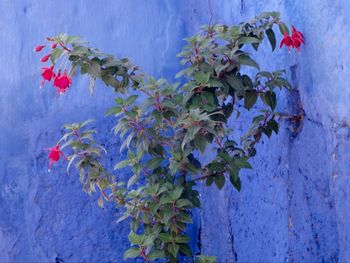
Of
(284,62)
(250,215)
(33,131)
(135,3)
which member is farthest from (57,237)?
(284,62)

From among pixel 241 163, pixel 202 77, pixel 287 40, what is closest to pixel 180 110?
pixel 202 77

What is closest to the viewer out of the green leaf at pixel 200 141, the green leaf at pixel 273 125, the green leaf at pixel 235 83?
the green leaf at pixel 200 141

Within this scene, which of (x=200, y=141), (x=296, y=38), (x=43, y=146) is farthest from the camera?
(x=43, y=146)

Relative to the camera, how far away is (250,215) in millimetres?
3057

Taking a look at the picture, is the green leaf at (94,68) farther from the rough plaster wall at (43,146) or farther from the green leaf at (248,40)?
the rough plaster wall at (43,146)

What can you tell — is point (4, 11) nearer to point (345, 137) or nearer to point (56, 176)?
point (56, 176)

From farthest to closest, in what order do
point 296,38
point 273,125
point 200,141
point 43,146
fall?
point 43,146 → point 273,125 → point 296,38 → point 200,141

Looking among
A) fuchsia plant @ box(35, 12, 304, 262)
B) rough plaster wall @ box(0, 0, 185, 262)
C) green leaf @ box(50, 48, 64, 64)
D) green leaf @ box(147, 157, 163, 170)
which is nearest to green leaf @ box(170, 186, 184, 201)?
fuchsia plant @ box(35, 12, 304, 262)

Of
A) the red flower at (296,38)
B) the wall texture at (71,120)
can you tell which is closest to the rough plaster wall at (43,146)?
the wall texture at (71,120)

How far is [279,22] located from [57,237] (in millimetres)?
1531

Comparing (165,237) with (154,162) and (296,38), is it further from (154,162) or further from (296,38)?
(296,38)

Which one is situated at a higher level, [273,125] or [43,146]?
[43,146]

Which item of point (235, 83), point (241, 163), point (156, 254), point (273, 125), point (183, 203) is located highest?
point (235, 83)

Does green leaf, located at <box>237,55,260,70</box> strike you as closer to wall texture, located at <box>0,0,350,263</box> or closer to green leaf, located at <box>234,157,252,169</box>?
green leaf, located at <box>234,157,252,169</box>
